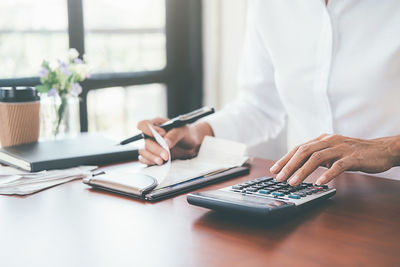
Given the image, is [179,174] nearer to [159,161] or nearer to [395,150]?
[159,161]

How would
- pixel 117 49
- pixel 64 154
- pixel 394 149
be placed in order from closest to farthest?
pixel 394 149, pixel 64 154, pixel 117 49

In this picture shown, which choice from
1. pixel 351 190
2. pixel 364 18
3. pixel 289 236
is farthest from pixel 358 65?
pixel 289 236

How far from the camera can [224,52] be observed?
107 inches

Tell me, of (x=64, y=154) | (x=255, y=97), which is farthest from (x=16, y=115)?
(x=255, y=97)

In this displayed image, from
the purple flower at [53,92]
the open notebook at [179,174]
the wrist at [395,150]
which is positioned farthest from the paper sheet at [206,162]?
the purple flower at [53,92]

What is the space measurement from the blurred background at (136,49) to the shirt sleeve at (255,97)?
0.86m

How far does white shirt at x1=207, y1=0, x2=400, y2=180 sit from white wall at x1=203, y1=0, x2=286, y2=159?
3.07 ft

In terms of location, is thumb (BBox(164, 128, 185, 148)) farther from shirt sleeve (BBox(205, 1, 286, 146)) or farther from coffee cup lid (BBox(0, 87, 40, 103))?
coffee cup lid (BBox(0, 87, 40, 103))

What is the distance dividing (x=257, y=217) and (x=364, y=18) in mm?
756

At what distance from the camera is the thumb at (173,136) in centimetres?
126

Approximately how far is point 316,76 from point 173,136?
0.45 metres

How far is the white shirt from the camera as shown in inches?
50.8

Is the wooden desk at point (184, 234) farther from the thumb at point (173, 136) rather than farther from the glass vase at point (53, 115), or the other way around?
the glass vase at point (53, 115)

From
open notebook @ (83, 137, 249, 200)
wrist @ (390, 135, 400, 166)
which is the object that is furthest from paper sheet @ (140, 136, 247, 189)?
wrist @ (390, 135, 400, 166)
